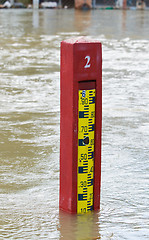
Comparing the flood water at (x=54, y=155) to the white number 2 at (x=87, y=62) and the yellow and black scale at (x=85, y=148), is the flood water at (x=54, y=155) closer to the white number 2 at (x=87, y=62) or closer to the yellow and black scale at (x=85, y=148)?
the yellow and black scale at (x=85, y=148)

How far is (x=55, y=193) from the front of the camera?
4594 mm

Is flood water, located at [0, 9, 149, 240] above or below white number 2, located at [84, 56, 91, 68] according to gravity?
below

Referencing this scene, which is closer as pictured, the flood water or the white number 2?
the white number 2

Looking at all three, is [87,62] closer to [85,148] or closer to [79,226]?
[85,148]

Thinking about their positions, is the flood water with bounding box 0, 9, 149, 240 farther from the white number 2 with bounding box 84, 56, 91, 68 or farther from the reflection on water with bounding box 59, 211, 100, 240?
the white number 2 with bounding box 84, 56, 91, 68

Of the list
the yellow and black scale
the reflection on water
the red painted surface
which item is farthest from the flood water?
the red painted surface

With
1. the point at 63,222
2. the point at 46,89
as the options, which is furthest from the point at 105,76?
the point at 63,222

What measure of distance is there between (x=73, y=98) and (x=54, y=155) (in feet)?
6.49

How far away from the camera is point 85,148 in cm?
386

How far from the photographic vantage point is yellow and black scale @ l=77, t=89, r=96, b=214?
3.77m

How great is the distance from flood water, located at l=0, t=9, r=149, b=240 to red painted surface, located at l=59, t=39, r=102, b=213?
267mm

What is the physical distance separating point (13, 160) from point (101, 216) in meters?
1.62

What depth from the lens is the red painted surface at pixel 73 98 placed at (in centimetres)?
365

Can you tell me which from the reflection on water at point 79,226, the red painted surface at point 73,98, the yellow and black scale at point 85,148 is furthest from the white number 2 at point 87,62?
the reflection on water at point 79,226
